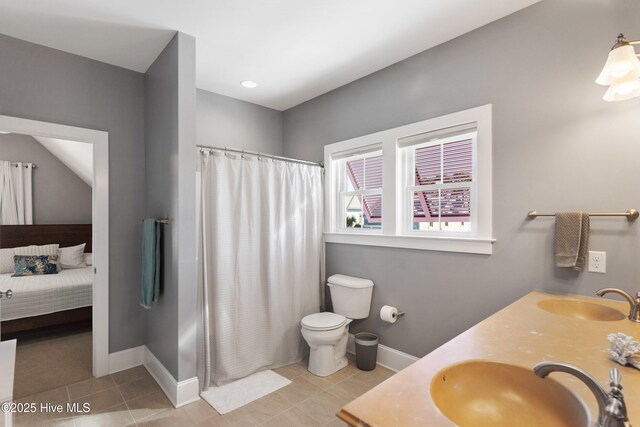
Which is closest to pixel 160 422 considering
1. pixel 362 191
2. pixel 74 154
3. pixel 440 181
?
pixel 362 191

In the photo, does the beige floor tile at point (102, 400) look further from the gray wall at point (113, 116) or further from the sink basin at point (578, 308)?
the sink basin at point (578, 308)

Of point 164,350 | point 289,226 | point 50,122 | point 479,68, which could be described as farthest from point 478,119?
point 50,122

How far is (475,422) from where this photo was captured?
35.6 inches

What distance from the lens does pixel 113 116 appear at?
2668 millimetres

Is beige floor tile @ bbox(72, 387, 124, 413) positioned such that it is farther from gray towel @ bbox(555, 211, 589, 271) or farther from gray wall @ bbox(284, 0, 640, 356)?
gray towel @ bbox(555, 211, 589, 271)

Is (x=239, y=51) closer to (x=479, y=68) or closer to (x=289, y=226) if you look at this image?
→ (x=289, y=226)

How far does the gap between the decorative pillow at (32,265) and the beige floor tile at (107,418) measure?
277 centimetres

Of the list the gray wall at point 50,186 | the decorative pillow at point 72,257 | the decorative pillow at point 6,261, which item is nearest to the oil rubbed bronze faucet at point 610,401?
the decorative pillow at point 72,257

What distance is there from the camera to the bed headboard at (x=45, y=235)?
4.35 meters

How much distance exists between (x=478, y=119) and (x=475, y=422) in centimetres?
184

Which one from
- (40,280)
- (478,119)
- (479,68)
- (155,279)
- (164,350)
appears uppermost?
(479,68)

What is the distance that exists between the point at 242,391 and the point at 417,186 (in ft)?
6.71

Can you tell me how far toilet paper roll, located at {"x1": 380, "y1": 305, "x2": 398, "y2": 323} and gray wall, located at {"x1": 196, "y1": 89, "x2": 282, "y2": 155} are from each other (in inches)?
84.6

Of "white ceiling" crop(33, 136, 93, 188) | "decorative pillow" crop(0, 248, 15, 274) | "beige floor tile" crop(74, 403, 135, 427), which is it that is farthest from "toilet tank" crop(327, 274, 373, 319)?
"decorative pillow" crop(0, 248, 15, 274)
